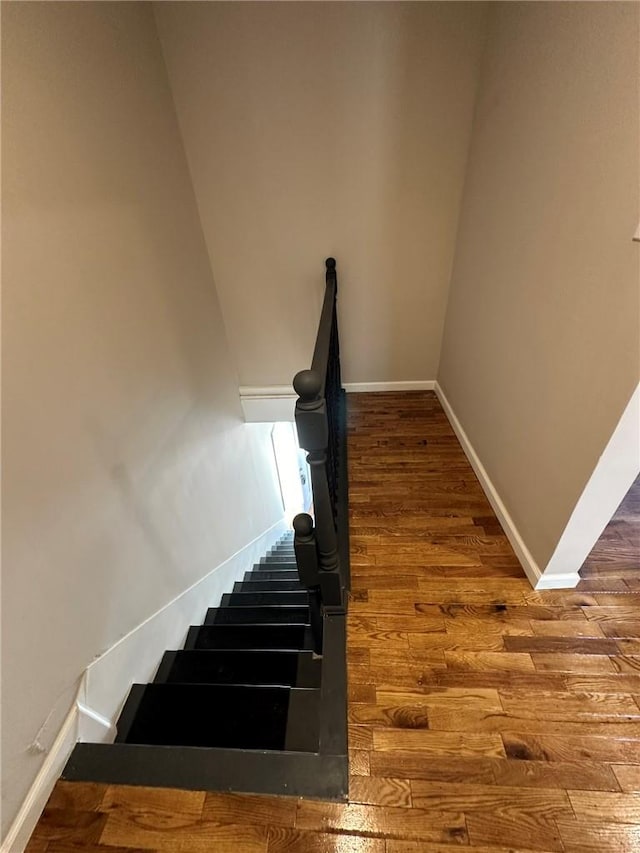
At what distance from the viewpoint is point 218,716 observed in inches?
48.1

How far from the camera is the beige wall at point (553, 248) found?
94cm

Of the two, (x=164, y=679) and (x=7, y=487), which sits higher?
(x=7, y=487)

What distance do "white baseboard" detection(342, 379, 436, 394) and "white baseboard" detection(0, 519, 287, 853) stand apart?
1766mm

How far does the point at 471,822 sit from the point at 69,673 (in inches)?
46.2

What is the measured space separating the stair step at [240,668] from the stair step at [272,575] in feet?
3.89

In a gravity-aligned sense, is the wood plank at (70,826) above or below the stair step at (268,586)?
above

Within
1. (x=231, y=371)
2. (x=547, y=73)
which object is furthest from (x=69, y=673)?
(x=547, y=73)

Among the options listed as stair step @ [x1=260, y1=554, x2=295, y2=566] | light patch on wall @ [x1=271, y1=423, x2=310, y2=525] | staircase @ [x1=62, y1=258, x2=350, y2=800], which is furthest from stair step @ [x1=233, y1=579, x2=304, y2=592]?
light patch on wall @ [x1=271, y1=423, x2=310, y2=525]

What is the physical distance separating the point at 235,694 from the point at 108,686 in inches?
16.9

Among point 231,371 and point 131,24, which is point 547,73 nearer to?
point 131,24

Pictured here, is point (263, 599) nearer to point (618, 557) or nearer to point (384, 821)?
point (384, 821)

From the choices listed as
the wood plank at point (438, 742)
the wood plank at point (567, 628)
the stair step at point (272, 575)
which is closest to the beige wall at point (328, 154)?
the stair step at point (272, 575)

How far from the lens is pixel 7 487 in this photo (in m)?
0.85

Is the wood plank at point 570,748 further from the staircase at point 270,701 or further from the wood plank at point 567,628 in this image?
the staircase at point 270,701
